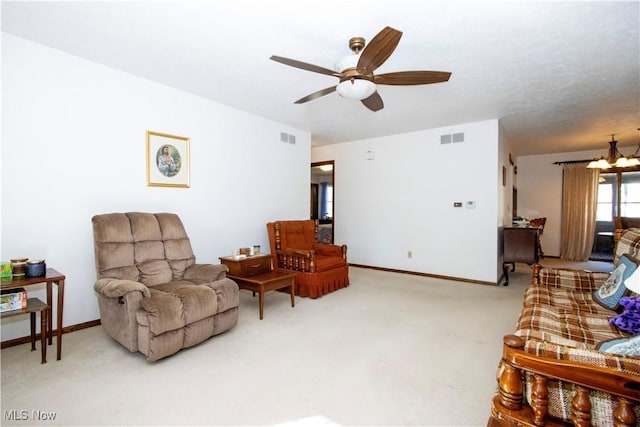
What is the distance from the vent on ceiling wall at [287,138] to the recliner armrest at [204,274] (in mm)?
2763

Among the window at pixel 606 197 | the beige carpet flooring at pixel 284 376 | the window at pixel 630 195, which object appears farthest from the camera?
the window at pixel 606 197

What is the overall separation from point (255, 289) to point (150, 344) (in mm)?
1196

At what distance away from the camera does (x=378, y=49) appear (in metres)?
1.97

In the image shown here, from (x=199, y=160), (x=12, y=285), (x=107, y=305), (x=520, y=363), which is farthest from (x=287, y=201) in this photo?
(x=520, y=363)

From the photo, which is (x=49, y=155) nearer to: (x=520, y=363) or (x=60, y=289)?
(x=60, y=289)

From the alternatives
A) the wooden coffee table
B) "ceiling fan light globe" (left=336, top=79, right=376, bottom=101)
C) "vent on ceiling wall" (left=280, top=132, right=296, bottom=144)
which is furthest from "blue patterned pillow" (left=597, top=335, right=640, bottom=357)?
"vent on ceiling wall" (left=280, top=132, right=296, bottom=144)

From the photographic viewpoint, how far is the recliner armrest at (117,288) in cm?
231

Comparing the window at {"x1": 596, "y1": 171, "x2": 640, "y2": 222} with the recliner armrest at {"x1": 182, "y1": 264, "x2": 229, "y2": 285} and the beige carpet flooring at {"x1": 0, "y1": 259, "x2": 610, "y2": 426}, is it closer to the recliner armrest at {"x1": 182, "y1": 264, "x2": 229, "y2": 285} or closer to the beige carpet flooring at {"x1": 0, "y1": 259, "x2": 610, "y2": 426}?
the beige carpet flooring at {"x1": 0, "y1": 259, "x2": 610, "y2": 426}

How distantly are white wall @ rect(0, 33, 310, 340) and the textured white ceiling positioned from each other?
0.78ft

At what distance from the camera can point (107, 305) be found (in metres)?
2.56

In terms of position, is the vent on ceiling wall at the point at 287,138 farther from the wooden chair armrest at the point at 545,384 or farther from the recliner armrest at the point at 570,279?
the wooden chair armrest at the point at 545,384

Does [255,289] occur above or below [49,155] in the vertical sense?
below

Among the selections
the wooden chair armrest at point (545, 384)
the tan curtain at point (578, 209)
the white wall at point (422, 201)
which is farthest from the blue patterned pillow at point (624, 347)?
the tan curtain at point (578, 209)

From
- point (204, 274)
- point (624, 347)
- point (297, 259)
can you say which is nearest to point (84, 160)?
point (204, 274)
